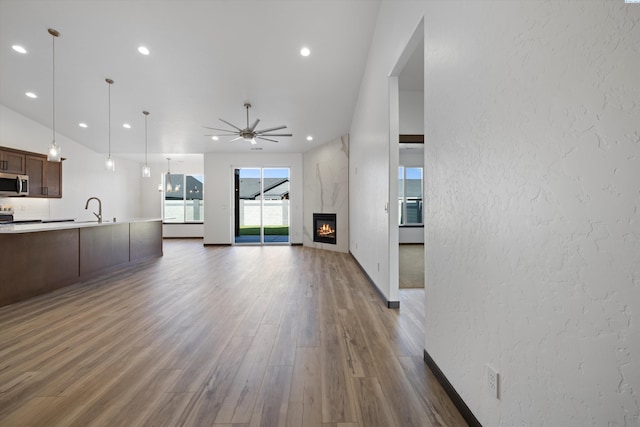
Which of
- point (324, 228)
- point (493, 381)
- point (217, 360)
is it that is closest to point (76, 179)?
point (324, 228)

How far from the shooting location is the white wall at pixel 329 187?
704cm

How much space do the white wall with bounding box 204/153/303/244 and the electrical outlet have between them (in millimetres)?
7618

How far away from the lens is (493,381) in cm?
124

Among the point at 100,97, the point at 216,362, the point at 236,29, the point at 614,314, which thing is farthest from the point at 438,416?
the point at 100,97

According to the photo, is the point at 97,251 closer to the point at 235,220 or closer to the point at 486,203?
the point at 235,220

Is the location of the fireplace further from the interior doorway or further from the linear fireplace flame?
the interior doorway

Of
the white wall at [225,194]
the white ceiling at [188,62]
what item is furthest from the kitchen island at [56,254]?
the white wall at [225,194]

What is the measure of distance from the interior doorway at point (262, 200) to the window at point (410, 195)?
3.59 m

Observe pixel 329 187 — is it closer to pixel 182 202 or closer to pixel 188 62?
pixel 188 62

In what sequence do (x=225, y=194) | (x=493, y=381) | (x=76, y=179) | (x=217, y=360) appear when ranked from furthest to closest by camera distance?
(x=225, y=194) < (x=76, y=179) < (x=217, y=360) < (x=493, y=381)

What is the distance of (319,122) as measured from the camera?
6559 mm

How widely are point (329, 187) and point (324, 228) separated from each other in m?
1.20

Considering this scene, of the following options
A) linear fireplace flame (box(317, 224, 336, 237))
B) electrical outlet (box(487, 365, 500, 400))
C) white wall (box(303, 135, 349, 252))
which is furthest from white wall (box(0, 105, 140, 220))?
electrical outlet (box(487, 365, 500, 400))

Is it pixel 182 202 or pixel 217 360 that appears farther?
pixel 182 202
